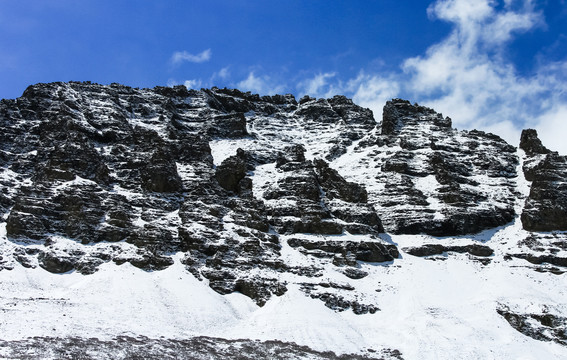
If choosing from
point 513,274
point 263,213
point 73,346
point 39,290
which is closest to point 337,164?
point 263,213

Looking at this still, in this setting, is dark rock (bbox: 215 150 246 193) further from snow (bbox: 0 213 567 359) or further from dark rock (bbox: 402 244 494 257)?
dark rock (bbox: 402 244 494 257)

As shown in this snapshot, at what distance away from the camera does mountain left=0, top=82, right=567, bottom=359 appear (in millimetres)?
37375

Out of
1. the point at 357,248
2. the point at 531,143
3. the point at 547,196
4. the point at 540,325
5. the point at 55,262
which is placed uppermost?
the point at 531,143

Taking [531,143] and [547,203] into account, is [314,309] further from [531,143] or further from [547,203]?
[531,143]

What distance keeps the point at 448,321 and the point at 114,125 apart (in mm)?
71742

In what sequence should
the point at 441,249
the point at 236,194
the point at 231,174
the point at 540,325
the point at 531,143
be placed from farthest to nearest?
the point at 531,143 < the point at 231,174 < the point at 236,194 < the point at 441,249 < the point at 540,325

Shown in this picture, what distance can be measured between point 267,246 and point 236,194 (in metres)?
14.2

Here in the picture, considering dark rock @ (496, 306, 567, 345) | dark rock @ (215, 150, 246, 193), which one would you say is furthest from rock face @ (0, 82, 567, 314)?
dark rock @ (496, 306, 567, 345)

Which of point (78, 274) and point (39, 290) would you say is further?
point (78, 274)

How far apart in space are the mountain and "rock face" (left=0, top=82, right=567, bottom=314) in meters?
0.29

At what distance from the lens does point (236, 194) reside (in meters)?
68.1

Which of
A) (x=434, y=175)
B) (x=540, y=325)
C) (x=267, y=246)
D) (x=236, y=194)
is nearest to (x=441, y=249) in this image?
(x=540, y=325)

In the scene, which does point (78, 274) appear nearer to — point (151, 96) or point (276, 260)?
point (276, 260)

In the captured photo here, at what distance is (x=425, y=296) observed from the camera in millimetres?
48219
